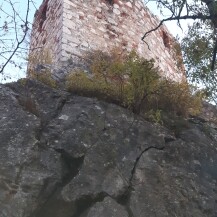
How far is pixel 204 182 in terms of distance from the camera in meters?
4.29

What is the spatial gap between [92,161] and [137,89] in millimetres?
1039

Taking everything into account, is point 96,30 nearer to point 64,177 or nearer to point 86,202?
point 64,177

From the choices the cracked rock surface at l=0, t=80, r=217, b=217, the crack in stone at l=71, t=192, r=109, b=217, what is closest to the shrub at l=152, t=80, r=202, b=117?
the cracked rock surface at l=0, t=80, r=217, b=217

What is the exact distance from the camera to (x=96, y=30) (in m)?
7.66

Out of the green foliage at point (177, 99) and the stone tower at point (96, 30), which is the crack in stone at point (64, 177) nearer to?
the green foliage at point (177, 99)

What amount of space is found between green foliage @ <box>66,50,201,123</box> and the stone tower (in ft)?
5.07

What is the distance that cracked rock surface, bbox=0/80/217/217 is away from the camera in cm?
377

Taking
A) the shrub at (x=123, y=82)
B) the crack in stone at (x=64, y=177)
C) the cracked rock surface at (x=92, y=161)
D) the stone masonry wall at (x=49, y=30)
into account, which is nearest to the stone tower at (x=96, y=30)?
the stone masonry wall at (x=49, y=30)

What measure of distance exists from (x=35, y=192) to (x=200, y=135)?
198 centimetres

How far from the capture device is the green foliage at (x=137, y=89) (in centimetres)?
473

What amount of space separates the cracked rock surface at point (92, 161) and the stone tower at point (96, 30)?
2208 mm

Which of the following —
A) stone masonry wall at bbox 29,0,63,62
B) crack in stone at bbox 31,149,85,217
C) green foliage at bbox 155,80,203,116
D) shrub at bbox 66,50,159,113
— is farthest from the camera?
stone masonry wall at bbox 29,0,63,62

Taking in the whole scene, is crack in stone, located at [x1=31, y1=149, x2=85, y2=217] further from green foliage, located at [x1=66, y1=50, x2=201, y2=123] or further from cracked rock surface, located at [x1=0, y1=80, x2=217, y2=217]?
green foliage, located at [x1=66, y1=50, x2=201, y2=123]

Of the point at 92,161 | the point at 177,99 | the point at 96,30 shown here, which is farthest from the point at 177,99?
the point at 96,30
